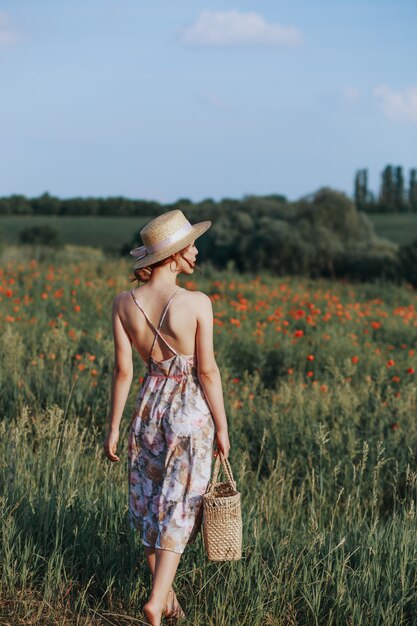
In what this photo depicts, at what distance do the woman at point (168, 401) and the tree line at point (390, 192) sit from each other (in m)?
59.5

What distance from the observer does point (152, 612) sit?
337 cm

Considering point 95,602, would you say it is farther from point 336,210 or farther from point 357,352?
point 336,210

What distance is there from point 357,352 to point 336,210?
13.9 metres

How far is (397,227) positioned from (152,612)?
43042 mm

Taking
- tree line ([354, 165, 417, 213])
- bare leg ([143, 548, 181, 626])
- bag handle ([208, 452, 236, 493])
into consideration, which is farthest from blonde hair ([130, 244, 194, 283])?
tree line ([354, 165, 417, 213])

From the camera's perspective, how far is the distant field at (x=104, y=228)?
128ft

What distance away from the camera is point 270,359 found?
888 centimetres

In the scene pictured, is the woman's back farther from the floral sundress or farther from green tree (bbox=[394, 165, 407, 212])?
green tree (bbox=[394, 165, 407, 212])

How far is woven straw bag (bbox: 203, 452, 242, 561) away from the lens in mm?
3471

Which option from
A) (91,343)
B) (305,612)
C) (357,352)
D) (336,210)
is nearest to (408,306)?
(357,352)

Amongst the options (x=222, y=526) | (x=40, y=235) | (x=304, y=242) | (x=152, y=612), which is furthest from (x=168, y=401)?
(x=40, y=235)

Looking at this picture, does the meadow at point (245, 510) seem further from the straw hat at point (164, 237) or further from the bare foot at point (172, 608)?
the straw hat at point (164, 237)

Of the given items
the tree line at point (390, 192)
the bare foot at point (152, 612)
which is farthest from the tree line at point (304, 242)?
the tree line at point (390, 192)

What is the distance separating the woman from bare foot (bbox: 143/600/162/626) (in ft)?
0.17
